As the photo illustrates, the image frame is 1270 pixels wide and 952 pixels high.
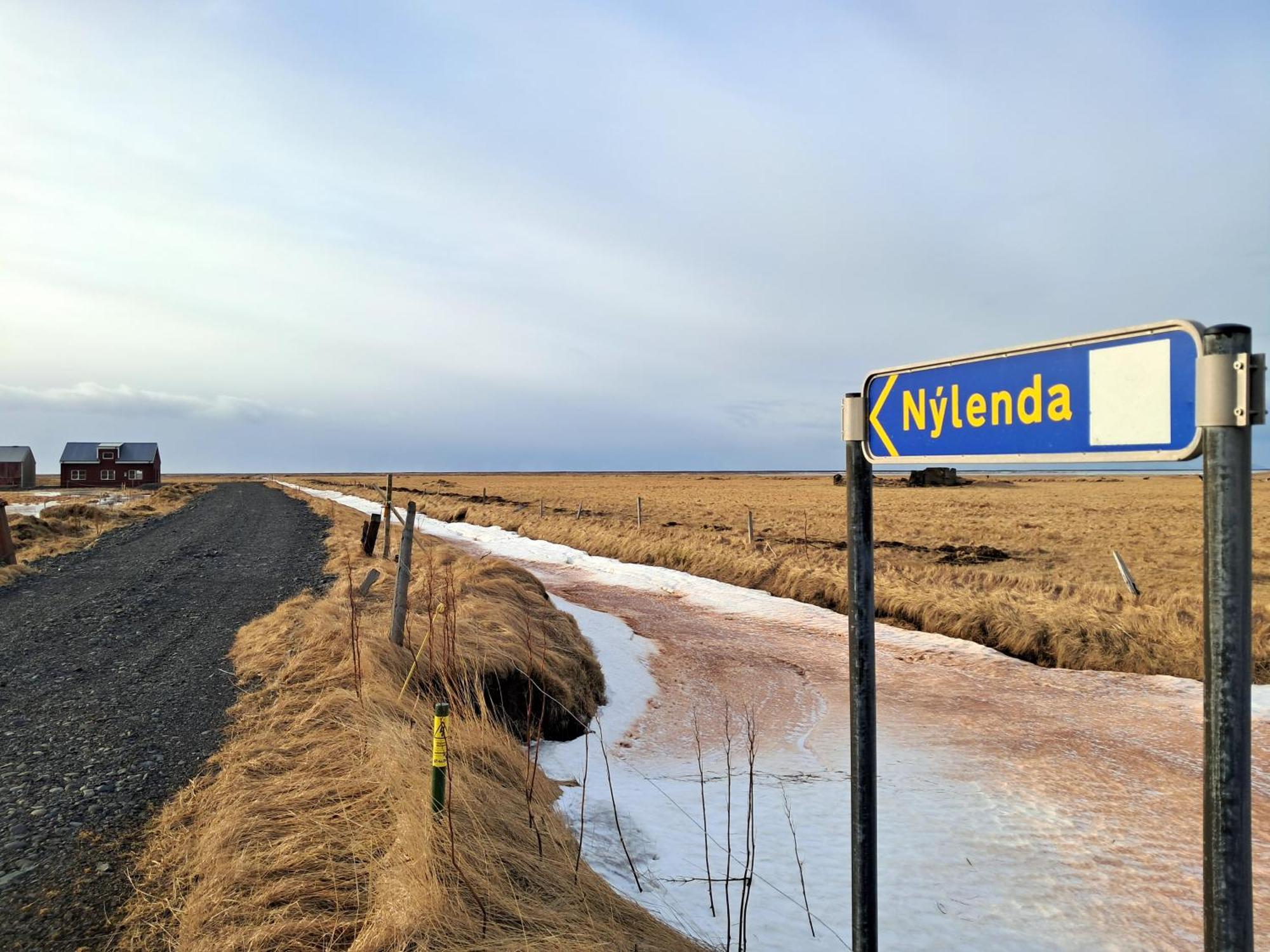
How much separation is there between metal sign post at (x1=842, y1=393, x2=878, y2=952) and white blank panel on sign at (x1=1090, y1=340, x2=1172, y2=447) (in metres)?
0.70

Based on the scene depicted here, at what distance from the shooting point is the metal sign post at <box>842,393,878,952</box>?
2426 millimetres

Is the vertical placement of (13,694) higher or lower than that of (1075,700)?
higher

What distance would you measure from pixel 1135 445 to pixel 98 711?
24.5ft

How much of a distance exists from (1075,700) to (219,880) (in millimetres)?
8763

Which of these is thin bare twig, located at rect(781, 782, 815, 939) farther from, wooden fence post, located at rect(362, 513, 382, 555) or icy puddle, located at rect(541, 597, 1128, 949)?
wooden fence post, located at rect(362, 513, 382, 555)

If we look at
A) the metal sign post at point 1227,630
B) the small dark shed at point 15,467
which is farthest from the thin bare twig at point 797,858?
the small dark shed at point 15,467

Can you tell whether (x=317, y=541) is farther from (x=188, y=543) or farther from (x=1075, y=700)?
(x=1075, y=700)

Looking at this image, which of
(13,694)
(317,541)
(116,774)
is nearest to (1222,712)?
(116,774)

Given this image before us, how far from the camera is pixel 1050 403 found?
6.76 feet

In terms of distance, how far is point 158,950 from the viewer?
9.96 feet

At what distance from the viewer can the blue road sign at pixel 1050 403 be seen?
1.79 metres

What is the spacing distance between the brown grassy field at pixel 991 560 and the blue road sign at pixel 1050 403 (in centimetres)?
947

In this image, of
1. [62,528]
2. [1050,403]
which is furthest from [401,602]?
[62,528]

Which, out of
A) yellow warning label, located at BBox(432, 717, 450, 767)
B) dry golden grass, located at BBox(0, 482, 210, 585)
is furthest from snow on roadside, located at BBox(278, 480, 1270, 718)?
dry golden grass, located at BBox(0, 482, 210, 585)
